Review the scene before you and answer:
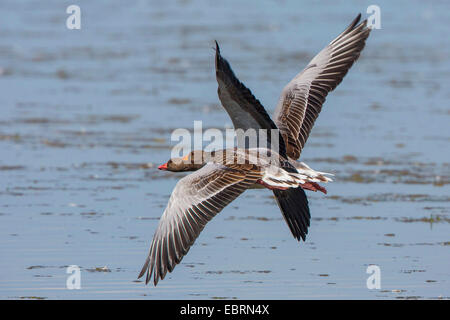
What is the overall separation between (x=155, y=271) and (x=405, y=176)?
5291 mm

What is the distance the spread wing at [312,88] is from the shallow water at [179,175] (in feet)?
3.48

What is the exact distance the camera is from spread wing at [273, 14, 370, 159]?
30.0 feet

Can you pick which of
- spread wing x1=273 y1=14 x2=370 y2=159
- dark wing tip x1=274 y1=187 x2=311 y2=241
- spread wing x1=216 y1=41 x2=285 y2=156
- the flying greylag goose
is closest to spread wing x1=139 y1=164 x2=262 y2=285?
the flying greylag goose

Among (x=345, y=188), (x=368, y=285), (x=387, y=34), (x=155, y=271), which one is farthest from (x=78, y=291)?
(x=387, y=34)

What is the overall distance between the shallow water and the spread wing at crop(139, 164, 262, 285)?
460 millimetres

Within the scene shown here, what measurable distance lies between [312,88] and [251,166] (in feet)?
5.38

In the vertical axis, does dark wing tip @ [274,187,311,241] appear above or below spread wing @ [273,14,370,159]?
below

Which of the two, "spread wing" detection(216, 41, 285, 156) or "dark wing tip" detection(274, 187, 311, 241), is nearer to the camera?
"spread wing" detection(216, 41, 285, 156)

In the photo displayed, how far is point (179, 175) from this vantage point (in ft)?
39.8

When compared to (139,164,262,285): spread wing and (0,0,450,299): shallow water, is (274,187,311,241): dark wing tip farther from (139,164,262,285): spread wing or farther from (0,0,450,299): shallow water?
(139,164,262,285): spread wing

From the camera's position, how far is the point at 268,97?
1603 cm

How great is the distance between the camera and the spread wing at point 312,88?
916cm

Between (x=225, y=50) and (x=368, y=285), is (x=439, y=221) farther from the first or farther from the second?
(x=225, y=50)

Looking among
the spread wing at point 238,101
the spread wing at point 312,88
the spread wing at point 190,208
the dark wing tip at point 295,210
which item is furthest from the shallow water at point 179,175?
the spread wing at point 238,101
